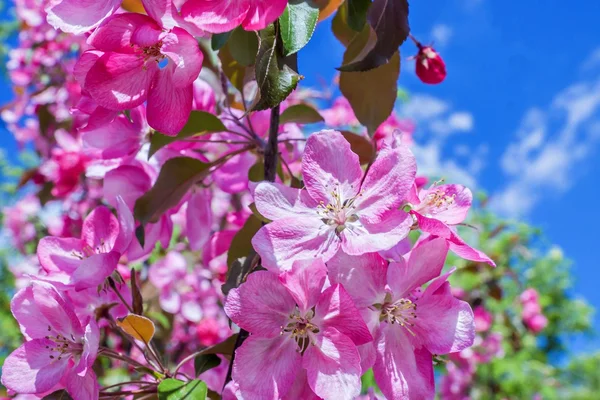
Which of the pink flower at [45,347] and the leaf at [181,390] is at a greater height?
the leaf at [181,390]

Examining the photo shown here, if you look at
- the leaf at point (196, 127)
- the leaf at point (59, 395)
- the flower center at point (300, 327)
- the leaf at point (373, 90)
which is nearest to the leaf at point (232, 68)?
the leaf at point (196, 127)

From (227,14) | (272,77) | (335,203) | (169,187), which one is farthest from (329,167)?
(169,187)

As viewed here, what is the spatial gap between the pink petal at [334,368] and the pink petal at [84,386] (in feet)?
1.04

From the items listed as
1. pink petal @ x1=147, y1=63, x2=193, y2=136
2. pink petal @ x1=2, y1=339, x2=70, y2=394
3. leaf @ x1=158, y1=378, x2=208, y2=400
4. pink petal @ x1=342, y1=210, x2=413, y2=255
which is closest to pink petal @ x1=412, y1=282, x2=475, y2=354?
pink petal @ x1=342, y1=210, x2=413, y2=255

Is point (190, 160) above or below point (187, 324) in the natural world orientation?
above

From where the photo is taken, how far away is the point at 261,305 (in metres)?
0.81

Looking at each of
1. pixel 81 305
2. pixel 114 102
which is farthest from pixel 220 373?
pixel 114 102

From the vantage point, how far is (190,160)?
44.9 inches

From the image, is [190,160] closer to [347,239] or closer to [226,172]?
[226,172]

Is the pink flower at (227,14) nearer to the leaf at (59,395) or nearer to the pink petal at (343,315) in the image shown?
the pink petal at (343,315)

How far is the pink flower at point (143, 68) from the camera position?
30.7 inches

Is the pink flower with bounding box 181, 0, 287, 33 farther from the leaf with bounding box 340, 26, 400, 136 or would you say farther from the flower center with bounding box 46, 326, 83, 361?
the flower center with bounding box 46, 326, 83, 361

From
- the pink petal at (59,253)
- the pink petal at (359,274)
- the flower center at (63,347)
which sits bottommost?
the flower center at (63,347)

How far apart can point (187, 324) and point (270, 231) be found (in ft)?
7.36
